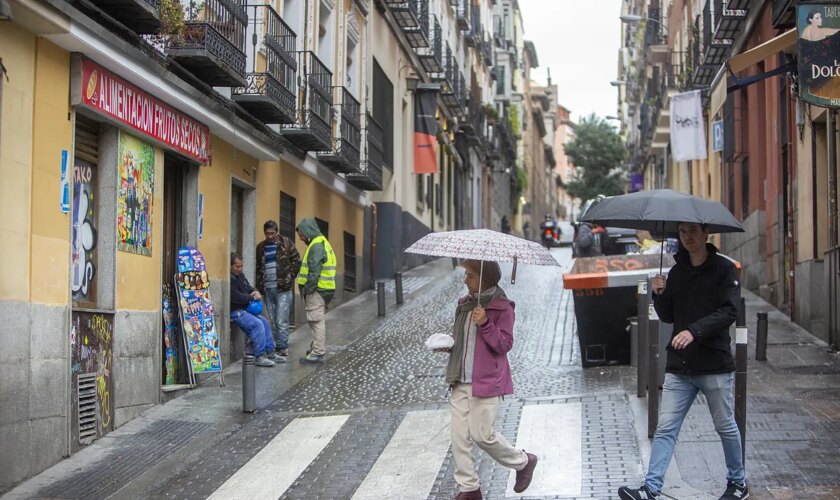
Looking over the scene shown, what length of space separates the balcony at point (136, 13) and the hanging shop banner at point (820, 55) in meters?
6.11

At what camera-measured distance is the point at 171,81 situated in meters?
11.7

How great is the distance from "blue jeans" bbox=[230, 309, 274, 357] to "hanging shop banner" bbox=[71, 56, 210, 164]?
1900 millimetres

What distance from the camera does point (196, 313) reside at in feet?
40.5

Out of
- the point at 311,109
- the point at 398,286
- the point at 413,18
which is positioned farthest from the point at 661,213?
the point at 413,18

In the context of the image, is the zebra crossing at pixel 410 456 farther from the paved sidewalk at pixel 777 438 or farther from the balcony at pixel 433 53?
the balcony at pixel 433 53

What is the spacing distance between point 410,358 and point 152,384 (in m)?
3.82

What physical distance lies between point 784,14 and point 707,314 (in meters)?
7.86

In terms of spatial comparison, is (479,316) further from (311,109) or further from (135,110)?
(311,109)

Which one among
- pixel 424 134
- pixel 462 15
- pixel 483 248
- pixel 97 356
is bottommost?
pixel 97 356

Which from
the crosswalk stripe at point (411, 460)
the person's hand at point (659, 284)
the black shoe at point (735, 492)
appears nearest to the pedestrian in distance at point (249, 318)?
the crosswalk stripe at point (411, 460)

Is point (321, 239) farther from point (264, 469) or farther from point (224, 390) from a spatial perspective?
point (264, 469)

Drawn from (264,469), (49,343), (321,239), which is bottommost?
(264,469)

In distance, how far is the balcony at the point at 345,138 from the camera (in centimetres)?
1970

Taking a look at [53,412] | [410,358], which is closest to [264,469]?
[53,412]
